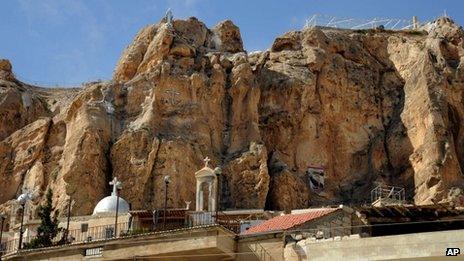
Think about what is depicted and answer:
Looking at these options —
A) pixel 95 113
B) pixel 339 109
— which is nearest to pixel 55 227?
pixel 95 113

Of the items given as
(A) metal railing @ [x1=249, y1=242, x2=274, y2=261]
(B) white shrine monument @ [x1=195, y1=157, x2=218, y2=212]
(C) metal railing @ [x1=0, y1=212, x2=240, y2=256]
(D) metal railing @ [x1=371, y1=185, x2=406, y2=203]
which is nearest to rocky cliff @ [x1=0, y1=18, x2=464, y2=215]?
(D) metal railing @ [x1=371, y1=185, x2=406, y2=203]

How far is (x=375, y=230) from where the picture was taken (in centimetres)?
3550

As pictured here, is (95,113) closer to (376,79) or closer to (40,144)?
(40,144)

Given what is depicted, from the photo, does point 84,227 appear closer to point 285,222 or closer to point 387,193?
point 285,222

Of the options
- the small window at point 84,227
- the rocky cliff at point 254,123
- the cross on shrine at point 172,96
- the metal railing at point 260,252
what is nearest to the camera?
the metal railing at point 260,252

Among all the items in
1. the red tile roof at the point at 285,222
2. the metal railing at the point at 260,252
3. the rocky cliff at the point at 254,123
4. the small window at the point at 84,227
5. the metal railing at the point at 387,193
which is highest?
the rocky cliff at the point at 254,123

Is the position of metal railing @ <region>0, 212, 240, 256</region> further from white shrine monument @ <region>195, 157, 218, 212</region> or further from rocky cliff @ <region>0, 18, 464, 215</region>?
rocky cliff @ <region>0, 18, 464, 215</region>

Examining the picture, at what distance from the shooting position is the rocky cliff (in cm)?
5297

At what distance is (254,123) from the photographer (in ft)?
187

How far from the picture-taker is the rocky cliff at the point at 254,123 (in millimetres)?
52969

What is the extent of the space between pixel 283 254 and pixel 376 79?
3719cm

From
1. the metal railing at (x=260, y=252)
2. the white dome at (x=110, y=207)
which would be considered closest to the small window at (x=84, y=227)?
the white dome at (x=110, y=207)

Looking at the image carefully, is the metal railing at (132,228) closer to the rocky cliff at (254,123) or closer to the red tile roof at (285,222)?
the red tile roof at (285,222)

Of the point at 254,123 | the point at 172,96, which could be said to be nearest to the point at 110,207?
the point at 172,96
